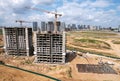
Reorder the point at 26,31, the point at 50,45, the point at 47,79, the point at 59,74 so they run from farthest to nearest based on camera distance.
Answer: the point at 26,31 → the point at 50,45 → the point at 59,74 → the point at 47,79

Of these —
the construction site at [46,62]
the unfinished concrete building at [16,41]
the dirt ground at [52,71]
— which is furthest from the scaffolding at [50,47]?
the unfinished concrete building at [16,41]

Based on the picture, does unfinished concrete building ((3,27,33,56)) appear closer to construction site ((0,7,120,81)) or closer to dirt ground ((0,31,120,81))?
construction site ((0,7,120,81))

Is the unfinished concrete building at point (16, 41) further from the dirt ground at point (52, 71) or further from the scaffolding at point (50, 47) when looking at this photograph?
the scaffolding at point (50, 47)

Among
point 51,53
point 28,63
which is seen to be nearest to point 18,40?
point 28,63

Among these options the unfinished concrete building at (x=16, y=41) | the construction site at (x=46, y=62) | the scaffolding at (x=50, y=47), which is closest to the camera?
the construction site at (x=46, y=62)

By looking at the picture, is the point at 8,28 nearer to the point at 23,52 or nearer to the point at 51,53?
the point at 23,52

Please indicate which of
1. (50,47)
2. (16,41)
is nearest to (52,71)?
(50,47)

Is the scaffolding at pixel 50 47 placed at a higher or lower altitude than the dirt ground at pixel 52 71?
higher

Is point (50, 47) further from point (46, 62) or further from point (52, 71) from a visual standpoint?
point (52, 71)
